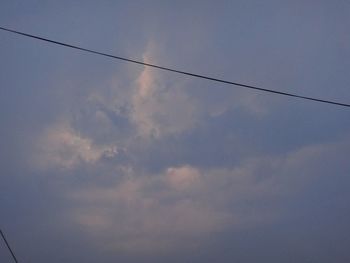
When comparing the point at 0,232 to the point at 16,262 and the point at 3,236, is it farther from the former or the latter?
the point at 16,262

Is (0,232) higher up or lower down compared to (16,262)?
higher up

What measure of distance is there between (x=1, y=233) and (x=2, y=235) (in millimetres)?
42

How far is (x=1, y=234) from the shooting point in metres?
5.87

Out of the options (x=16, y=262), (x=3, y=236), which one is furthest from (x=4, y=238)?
(x=16, y=262)

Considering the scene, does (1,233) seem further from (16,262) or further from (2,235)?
(16,262)

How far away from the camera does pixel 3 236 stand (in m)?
5.91

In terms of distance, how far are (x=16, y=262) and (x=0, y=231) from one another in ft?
2.07

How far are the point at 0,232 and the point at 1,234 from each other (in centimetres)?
4

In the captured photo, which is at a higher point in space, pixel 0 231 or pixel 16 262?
pixel 0 231

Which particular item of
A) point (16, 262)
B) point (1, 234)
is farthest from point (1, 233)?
point (16, 262)

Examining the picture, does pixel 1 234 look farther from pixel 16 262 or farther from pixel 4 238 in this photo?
pixel 16 262

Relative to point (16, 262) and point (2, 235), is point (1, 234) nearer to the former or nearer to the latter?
point (2, 235)

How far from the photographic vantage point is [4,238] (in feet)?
19.3

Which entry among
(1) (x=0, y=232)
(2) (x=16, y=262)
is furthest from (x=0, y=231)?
(2) (x=16, y=262)
